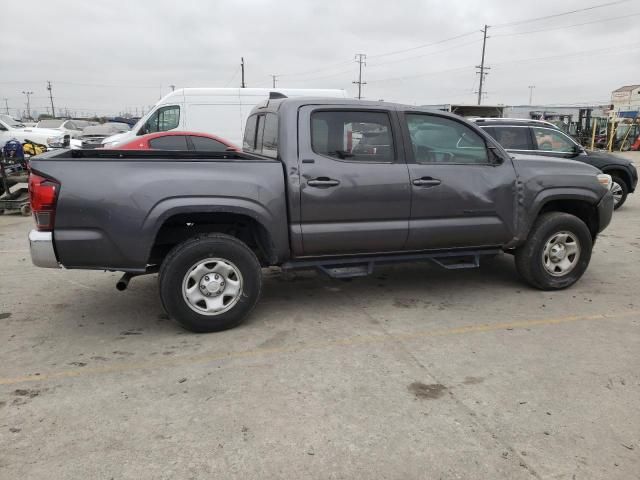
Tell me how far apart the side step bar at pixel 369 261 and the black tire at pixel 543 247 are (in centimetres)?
33

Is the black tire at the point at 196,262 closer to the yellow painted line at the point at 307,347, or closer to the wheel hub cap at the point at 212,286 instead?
the wheel hub cap at the point at 212,286

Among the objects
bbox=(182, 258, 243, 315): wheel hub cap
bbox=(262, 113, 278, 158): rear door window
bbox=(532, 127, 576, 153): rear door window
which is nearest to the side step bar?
bbox=(182, 258, 243, 315): wheel hub cap

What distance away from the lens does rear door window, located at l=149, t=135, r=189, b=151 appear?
1067 cm

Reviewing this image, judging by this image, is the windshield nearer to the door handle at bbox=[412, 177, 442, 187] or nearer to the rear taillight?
the rear taillight

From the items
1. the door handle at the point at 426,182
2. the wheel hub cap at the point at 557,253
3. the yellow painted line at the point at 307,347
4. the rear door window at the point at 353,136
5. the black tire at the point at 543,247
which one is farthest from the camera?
the wheel hub cap at the point at 557,253

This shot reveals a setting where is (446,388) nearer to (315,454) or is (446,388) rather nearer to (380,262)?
(315,454)

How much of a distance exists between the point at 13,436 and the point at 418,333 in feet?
9.48

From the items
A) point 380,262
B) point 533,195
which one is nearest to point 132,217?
point 380,262

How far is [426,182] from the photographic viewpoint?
4555mm

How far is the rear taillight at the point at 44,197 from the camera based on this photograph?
12.1 feet

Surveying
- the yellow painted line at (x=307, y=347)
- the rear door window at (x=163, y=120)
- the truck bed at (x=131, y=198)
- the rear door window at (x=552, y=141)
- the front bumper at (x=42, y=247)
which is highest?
the rear door window at (x=163, y=120)

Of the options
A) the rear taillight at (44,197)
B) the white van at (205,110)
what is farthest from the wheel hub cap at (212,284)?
the white van at (205,110)

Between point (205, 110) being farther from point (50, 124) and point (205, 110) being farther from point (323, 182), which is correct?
point (50, 124)

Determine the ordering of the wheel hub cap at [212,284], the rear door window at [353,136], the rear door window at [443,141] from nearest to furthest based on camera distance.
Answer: the wheel hub cap at [212,284] → the rear door window at [353,136] → the rear door window at [443,141]
